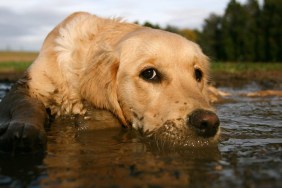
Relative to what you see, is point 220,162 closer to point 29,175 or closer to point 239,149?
point 239,149

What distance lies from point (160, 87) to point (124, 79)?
18.4 inches

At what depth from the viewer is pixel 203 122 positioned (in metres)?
3.28

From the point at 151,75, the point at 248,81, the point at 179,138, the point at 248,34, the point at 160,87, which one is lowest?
the point at 248,81

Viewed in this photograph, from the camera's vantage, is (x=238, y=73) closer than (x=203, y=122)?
No

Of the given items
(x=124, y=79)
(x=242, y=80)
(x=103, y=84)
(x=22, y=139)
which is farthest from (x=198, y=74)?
(x=242, y=80)

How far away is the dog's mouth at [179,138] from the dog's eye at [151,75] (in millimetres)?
593

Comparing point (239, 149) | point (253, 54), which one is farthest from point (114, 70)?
point (253, 54)

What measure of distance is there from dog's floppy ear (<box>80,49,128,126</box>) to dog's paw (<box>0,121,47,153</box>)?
1222mm

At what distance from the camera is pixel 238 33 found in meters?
43.5

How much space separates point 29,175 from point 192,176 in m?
0.98

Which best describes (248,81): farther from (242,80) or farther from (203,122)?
(203,122)

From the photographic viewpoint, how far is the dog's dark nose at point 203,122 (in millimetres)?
3256

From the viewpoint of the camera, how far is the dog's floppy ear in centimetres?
432

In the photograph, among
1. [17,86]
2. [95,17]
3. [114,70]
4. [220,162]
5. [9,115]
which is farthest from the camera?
[95,17]
